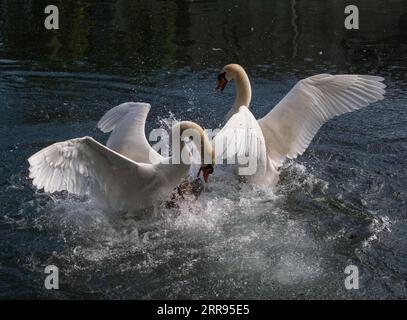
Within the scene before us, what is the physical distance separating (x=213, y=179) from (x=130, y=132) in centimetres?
113

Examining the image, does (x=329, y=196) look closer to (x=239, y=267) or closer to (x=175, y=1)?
(x=239, y=267)

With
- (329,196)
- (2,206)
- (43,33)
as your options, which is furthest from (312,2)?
(2,206)

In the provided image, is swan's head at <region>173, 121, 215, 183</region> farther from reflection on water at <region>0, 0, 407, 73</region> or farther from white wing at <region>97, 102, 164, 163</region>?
reflection on water at <region>0, 0, 407, 73</region>

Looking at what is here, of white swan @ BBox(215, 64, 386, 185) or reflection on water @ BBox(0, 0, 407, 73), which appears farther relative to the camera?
reflection on water @ BBox(0, 0, 407, 73)

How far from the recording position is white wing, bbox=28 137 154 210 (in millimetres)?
6074

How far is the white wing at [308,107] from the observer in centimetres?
771

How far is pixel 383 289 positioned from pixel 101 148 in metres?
2.72

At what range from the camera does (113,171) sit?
6.37 metres

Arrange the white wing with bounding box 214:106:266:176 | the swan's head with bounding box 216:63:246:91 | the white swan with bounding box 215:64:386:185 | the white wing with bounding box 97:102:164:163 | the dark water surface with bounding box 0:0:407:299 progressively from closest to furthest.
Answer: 1. the dark water surface with bounding box 0:0:407:299
2. the white wing with bounding box 214:106:266:176
3. the white wing with bounding box 97:102:164:163
4. the white swan with bounding box 215:64:386:185
5. the swan's head with bounding box 216:63:246:91

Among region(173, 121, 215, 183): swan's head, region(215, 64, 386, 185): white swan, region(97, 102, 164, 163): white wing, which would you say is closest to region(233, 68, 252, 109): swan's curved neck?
region(215, 64, 386, 185): white swan

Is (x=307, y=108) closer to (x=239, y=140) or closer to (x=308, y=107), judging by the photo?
(x=308, y=107)

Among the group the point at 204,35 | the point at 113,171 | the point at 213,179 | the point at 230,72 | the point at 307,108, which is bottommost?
the point at 213,179

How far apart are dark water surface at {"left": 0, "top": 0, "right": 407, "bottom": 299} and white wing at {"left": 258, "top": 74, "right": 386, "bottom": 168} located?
397 mm

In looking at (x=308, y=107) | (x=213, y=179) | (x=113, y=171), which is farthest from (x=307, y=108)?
(x=113, y=171)
